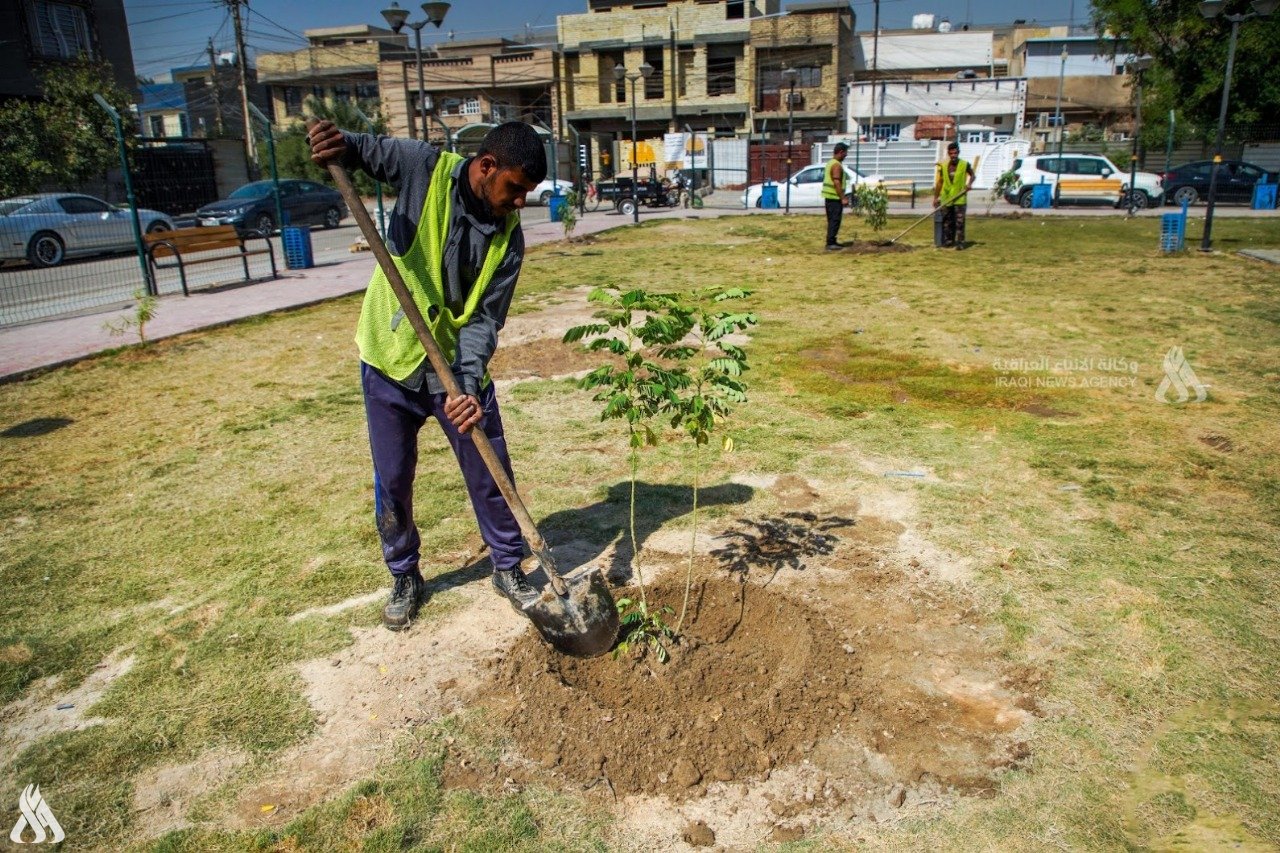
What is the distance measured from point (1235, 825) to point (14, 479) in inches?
233

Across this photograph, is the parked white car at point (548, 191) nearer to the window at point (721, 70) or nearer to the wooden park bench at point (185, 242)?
the wooden park bench at point (185, 242)

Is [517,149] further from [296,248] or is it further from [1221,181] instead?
[1221,181]

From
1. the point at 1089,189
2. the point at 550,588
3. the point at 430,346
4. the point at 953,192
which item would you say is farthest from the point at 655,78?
the point at 550,588

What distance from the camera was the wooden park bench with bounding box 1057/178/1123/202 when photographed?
942 inches

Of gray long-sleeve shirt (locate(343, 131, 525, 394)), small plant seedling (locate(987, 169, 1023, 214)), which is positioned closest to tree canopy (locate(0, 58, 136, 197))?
small plant seedling (locate(987, 169, 1023, 214))

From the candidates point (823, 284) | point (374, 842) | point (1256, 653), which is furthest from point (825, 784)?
point (823, 284)

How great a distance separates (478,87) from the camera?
158ft

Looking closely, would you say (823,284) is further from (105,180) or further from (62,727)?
(105,180)

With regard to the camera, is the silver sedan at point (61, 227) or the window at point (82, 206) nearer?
the silver sedan at point (61, 227)

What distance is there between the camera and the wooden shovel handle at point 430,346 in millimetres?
3014

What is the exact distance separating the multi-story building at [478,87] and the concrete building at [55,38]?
745 inches

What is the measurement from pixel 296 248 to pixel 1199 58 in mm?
26129

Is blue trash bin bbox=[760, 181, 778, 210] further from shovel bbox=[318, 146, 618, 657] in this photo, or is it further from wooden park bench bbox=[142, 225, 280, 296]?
shovel bbox=[318, 146, 618, 657]

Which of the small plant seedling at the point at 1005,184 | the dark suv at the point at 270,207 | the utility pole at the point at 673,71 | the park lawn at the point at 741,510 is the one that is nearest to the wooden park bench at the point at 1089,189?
the small plant seedling at the point at 1005,184
